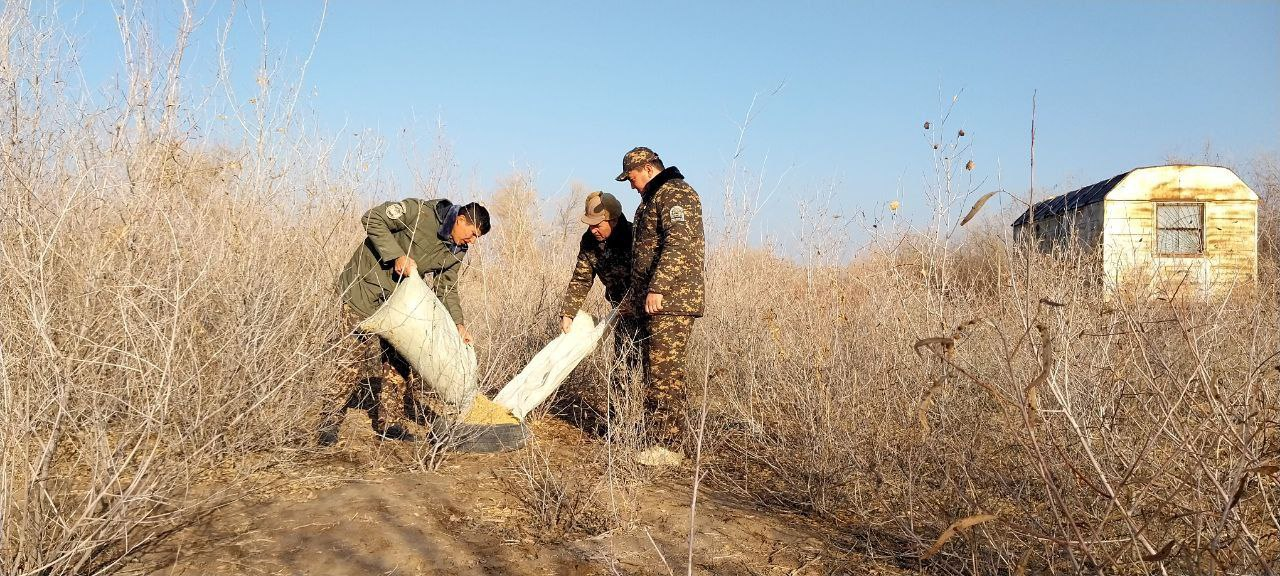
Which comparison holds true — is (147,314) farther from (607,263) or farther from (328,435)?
(607,263)

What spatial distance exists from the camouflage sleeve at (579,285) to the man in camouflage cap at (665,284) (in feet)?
1.20

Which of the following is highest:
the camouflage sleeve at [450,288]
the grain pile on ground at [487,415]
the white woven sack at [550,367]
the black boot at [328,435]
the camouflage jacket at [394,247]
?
the camouflage jacket at [394,247]

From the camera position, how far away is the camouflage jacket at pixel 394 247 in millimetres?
3822

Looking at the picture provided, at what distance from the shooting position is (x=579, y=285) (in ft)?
14.2

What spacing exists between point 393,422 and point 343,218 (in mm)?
1049

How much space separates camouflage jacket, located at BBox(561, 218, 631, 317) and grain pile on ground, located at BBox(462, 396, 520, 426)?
74 cm

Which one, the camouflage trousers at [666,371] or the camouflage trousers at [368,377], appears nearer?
the camouflage trousers at [368,377]

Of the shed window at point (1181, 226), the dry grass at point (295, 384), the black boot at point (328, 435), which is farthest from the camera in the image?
Answer: the shed window at point (1181, 226)

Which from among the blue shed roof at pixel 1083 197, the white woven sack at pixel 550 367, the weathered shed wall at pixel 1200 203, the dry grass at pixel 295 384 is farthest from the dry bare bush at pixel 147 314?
the weathered shed wall at pixel 1200 203

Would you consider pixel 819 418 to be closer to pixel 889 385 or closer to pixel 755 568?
pixel 889 385

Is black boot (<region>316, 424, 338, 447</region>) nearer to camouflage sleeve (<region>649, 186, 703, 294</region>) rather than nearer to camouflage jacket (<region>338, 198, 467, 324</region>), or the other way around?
camouflage jacket (<region>338, 198, 467, 324</region>)

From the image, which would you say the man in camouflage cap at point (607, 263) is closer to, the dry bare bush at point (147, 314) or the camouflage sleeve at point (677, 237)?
the camouflage sleeve at point (677, 237)

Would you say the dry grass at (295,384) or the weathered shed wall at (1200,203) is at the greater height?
the weathered shed wall at (1200,203)

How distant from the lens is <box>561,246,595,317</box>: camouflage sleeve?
13.9 feet
